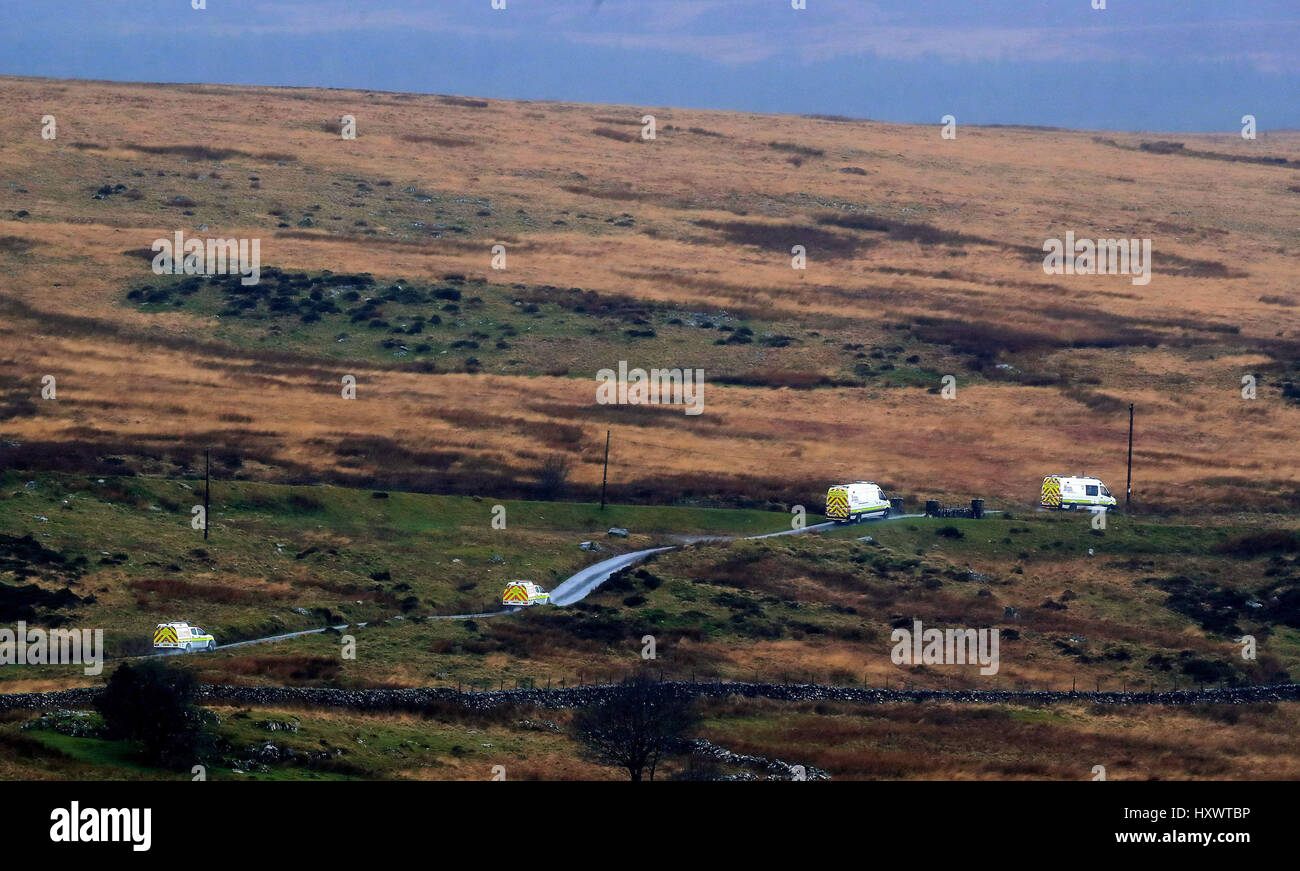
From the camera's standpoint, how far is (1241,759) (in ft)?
148

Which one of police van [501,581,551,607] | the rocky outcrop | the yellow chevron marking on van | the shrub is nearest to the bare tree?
the rocky outcrop

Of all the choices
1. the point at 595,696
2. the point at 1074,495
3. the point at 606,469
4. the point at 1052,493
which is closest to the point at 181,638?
the point at 595,696

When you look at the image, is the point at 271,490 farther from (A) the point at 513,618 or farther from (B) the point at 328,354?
(B) the point at 328,354

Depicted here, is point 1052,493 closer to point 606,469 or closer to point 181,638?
point 606,469

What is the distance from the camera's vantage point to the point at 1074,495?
80.9 m

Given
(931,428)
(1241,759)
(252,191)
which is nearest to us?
(1241,759)

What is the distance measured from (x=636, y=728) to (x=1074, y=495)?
4607cm

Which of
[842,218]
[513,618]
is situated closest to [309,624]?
[513,618]

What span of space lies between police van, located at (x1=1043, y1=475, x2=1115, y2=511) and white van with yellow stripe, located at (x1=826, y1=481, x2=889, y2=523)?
361 inches

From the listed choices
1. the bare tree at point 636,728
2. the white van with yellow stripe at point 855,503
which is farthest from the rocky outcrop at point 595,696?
the white van with yellow stripe at point 855,503

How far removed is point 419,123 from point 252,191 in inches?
1597

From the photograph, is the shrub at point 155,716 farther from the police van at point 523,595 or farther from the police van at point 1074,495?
the police van at point 1074,495

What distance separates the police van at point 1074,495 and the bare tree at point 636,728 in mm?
41633

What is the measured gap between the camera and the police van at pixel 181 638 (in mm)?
54219
